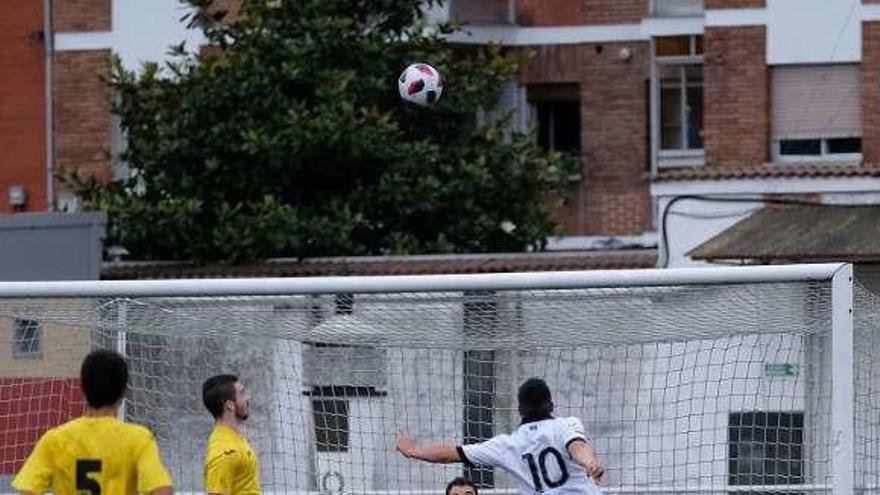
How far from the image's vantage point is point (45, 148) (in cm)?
3100

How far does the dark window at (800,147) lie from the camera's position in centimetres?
2727

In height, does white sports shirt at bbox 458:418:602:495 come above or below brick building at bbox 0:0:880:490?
below

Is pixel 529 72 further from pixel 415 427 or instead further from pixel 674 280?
pixel 674 280

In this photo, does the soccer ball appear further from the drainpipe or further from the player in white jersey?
the player in white jersey

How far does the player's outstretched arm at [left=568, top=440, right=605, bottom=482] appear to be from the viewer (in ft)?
38.0

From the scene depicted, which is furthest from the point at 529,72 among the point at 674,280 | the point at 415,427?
the point at 674,280

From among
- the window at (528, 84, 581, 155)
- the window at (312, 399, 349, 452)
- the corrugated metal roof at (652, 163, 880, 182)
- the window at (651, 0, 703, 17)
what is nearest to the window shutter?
the corrugated metal roof at (652, 163, 880, 182)

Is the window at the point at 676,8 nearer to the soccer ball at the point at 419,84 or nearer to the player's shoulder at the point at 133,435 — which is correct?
the soccer ball at the point at 419,84

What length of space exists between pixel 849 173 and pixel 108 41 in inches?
396

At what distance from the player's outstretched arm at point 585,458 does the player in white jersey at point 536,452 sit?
2.0 inches

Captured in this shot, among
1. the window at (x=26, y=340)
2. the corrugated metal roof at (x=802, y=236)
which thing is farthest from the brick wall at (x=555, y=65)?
the window at (x=26, y=340)

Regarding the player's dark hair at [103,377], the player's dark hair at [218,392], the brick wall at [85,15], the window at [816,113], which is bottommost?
the player's dark hair at [218,392]

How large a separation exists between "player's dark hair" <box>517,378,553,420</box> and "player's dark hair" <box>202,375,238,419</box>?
5.22 ft

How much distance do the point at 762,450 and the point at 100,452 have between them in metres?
6.08
